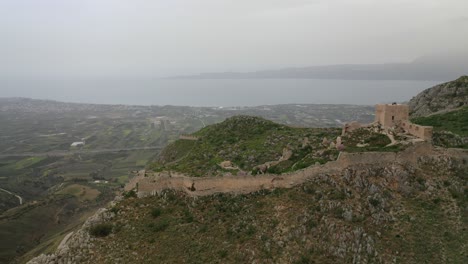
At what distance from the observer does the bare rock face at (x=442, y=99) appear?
44469mm

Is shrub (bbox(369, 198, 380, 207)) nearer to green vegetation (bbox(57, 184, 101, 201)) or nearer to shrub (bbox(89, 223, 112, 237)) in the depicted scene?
shrub (bbox(89, 223, 112, 237))

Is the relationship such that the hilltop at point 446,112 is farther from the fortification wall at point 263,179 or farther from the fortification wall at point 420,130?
the fortification wall at point 263,179

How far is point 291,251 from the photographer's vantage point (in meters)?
18.6

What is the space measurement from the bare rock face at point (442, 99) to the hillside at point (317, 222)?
2478 centimetres

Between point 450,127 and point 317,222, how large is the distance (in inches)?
751

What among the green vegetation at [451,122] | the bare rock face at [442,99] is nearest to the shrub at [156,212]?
the green vegetation at [451,122]

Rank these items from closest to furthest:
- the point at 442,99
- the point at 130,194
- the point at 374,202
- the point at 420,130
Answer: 1. the point at 374,202
2. the point at 420,130
3. the point at 130,194
4. the point at 442,99

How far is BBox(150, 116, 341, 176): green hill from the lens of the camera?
1045 inches

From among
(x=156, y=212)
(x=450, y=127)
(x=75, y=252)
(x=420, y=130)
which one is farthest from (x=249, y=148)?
(x=75, y=252)

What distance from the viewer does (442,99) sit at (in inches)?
1841

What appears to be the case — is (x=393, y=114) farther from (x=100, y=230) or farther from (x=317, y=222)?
(x=100, y=230)

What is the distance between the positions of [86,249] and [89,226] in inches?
81.4

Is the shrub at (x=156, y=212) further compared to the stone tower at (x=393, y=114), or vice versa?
the stone tower at (x=393, y=114)

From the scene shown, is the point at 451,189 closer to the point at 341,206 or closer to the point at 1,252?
the point at 341,206
